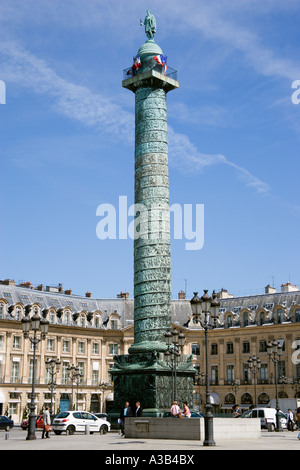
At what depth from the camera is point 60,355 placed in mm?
58906

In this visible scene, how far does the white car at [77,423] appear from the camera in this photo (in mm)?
28125

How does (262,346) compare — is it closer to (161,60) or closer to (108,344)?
(108,344)

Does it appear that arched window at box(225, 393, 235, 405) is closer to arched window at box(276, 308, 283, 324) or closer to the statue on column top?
arched window at box(276, 308, 283, 324)

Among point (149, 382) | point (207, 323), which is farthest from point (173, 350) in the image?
point (207, 323)

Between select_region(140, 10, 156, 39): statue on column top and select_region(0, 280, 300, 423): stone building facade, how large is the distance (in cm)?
2987

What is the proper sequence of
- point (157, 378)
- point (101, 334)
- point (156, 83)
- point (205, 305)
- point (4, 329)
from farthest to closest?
point (101, 334) → point (4, 329) → point (156, 83) → point (157, 378) → point (205, 305)

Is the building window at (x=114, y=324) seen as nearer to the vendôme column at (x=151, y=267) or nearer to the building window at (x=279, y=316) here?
the building window at (x=279, y=316)

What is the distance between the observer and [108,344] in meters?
63.5

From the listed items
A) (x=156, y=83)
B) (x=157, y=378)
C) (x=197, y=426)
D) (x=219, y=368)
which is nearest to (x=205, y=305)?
(x=197, y=426)

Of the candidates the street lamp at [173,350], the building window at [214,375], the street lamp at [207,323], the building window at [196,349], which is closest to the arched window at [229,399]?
the building window at [214,375]
